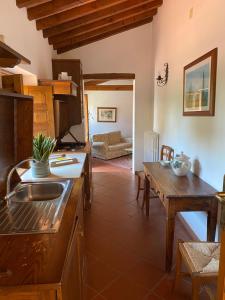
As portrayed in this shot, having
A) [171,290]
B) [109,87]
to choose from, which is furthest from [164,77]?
[109,87]

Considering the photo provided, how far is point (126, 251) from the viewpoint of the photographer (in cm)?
234

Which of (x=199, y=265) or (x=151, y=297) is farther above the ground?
(x=199, y=265)

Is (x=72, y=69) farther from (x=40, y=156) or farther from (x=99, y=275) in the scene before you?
(x=99, y=275)

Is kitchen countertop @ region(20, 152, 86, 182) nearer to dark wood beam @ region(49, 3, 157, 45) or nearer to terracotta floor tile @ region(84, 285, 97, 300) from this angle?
terracotta floor tile @ region(84, 285, 97, 300)

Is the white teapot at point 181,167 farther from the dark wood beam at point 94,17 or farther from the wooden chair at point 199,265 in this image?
the dark wood beam at point 94,17

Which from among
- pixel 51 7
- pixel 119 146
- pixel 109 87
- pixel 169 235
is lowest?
pixel 169 235

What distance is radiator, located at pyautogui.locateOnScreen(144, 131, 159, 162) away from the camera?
4383 mm

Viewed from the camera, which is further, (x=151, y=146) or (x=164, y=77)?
(x=151, y=146)

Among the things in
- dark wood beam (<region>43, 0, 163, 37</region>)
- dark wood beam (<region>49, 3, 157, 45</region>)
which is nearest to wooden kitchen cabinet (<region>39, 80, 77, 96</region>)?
dark wood beam (<region>43, 0, 163, 37</region>)

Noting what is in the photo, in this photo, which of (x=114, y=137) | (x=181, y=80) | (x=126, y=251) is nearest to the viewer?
(x=126, y=251)

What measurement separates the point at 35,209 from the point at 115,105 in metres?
7.53

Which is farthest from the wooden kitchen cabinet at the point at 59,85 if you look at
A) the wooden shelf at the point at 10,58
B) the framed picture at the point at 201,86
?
the wooden shelf at the point at 10,58

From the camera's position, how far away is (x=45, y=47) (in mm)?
3672

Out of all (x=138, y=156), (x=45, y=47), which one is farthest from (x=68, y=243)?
(x=138, y=156)
